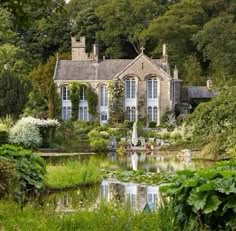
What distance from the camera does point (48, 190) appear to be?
52.7 ft

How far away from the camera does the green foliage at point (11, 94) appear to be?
40.7 metres

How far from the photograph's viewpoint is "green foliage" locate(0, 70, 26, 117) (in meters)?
40.7

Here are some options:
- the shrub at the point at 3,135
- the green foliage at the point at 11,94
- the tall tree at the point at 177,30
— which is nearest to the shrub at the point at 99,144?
the shrub at the point at 3,135

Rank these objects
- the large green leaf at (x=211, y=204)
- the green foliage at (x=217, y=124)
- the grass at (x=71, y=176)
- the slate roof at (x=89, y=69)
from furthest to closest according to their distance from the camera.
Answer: the slate roof at (x=89, y=69) < the green foliage at (x=217, y=124) < the grass at (x=71, y=176) < the large green leaf at (x=211, y=204)

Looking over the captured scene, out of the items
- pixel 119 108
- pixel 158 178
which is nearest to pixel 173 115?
pixel 119 108

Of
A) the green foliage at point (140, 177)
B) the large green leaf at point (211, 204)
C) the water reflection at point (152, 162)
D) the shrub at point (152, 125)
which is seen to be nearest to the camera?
the large green leaf at point (211, 204)

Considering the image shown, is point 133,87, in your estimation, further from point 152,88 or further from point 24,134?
point 24,134

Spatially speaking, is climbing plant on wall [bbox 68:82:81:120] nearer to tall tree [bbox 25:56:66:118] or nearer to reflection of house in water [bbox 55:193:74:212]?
tall tree [bbox 25:56:66:118]

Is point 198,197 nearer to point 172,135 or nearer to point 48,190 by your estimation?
point 48,190

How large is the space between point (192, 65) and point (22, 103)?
Answer: 17.0 m

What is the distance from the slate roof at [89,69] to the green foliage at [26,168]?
32.8m

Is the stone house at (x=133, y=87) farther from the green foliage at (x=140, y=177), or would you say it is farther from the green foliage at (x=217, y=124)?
the green foliage at (x=140, y=177)

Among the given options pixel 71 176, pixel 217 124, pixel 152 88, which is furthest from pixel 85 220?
pixel 152 88

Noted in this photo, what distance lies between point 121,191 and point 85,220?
27.9 feet
